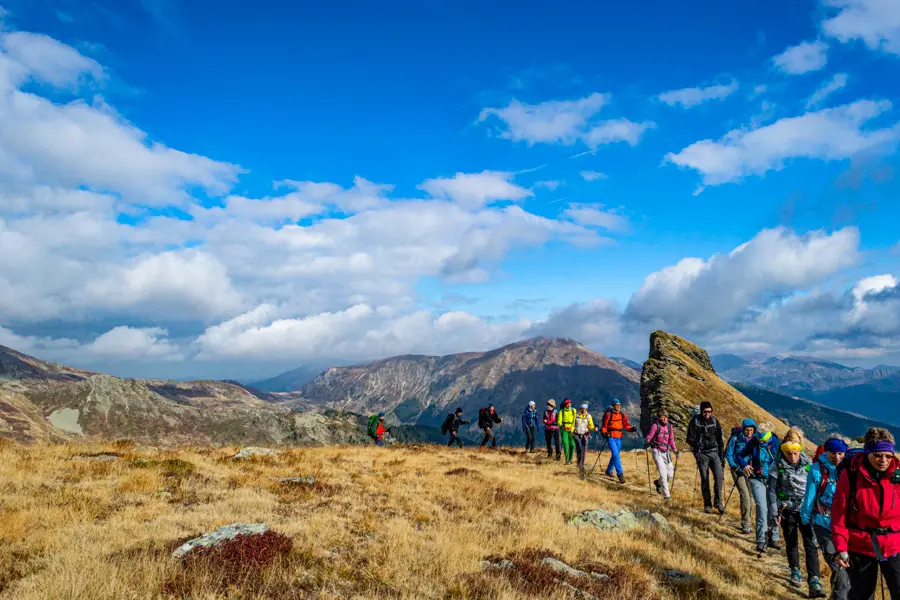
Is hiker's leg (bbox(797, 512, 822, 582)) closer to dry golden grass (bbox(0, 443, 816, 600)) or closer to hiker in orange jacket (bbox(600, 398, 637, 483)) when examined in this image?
dry golden grass (bbox(0, 443, 816, 600))

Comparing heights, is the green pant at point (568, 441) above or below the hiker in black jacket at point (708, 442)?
below

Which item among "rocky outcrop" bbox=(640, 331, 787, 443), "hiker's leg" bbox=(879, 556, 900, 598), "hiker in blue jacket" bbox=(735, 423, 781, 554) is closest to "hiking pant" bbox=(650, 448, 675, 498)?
"hiker in blue jacket" bbox=(735, 423, 781, 554)

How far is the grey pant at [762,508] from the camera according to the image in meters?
10.6

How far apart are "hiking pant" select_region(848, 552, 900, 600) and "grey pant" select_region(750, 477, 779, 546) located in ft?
15.1

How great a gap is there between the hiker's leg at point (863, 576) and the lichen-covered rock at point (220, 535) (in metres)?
8.54

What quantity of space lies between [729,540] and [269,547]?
10.7m

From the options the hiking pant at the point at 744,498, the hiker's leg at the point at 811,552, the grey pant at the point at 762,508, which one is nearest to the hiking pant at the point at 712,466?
the hiking pant at the point at 744,498

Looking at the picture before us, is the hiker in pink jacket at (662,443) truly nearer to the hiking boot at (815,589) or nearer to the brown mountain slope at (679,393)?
the hiking boot at (815,589)

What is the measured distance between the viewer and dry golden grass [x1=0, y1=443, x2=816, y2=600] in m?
6.25

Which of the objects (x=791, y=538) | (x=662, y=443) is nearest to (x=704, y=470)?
(x=662, y=443)

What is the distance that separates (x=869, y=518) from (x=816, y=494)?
1848mm

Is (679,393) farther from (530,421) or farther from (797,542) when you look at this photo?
(797,542)

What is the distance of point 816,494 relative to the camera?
299 inches

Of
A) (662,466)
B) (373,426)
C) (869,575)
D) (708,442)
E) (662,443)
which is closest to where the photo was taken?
→ (869,575)
